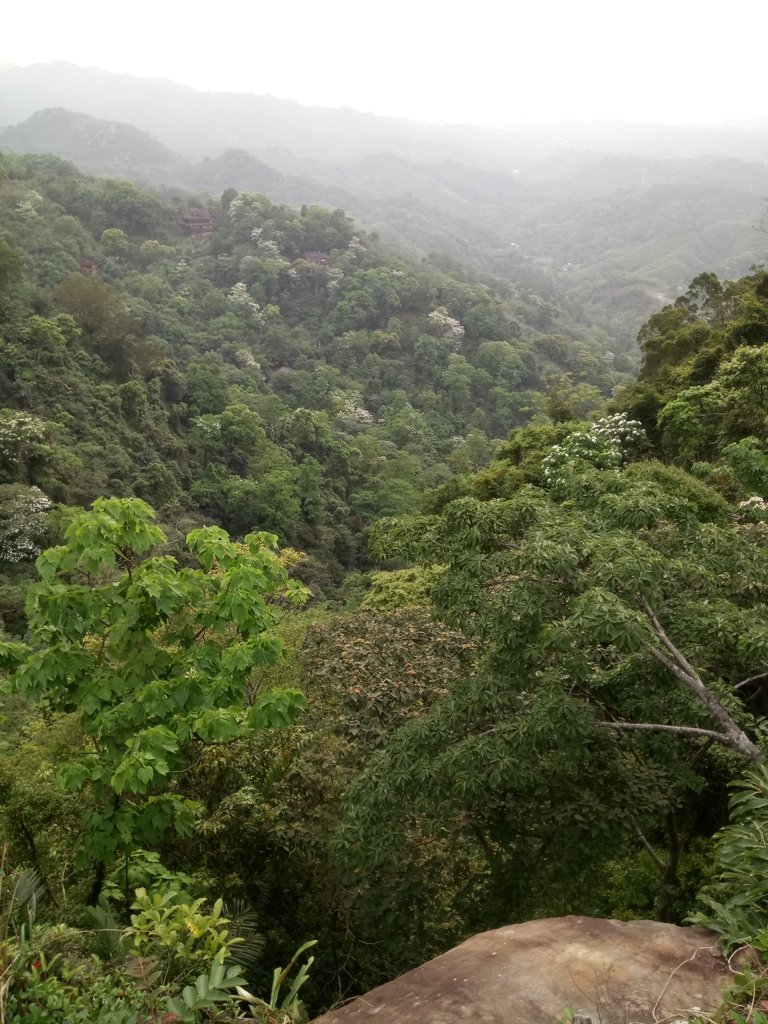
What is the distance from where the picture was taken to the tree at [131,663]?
390 cm

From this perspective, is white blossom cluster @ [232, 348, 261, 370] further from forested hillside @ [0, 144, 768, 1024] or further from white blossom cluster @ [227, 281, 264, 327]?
forested hillside @ [0, 144, 768, 1024]

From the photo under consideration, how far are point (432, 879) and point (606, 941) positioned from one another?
194 cm

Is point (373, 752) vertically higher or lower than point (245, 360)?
lower

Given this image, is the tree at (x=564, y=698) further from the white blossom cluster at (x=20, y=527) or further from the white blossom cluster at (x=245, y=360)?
the white blossom cluster at (x=245, y=360)

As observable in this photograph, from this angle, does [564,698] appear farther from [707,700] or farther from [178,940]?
[178,940]

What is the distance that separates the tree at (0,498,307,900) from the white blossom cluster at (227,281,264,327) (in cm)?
4867

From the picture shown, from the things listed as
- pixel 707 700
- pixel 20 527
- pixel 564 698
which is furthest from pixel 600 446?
pixel 20 527

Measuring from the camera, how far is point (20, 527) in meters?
18.6

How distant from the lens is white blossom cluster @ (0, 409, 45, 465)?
20.9 metres

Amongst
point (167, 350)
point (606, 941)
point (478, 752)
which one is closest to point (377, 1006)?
point (606, 941)

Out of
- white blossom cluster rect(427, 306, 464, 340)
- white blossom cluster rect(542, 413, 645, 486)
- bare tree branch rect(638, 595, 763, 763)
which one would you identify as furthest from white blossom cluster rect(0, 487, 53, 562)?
white blossom cluster rect(427, 306, 464, 340)

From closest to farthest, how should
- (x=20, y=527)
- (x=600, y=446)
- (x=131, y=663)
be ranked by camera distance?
(x=131, y=663) → (x=600, y=446) → (x=20, y=527)

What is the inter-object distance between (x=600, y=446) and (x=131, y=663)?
13.0 meters

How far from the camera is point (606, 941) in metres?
3.15
